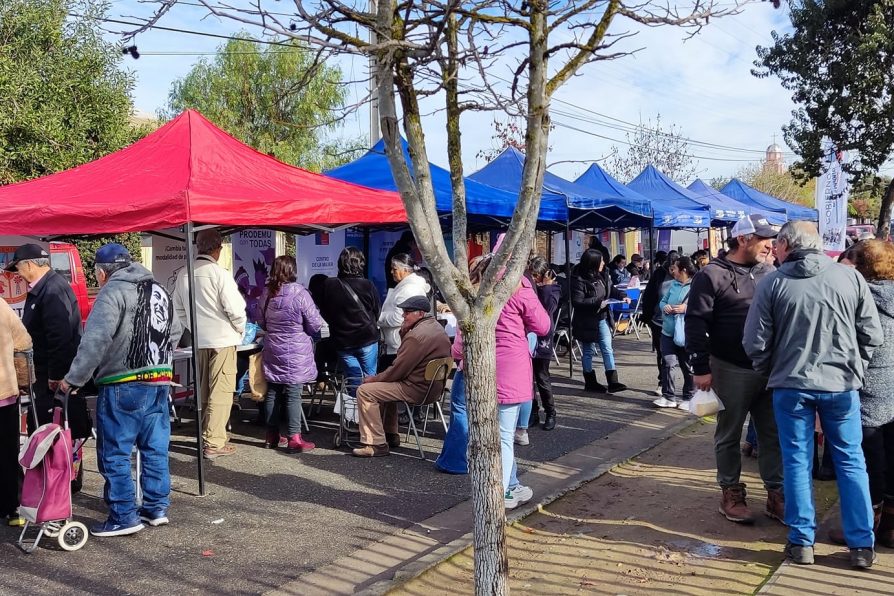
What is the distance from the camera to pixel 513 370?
5.34m

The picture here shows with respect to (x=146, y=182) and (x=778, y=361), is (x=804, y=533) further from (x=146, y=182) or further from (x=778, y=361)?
(x=146, y=182)

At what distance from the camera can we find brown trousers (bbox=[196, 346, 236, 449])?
22.0ft

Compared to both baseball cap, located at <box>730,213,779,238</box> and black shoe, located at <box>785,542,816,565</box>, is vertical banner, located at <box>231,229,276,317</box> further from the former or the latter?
black shoe, located at <box>785,542,816,565</box>

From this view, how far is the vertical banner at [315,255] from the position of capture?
10.1 meters

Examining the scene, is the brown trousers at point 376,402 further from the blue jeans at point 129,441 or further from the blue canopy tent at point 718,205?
the blue canopy tent at point 718,205

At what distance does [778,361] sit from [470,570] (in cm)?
204

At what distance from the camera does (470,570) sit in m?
4.41

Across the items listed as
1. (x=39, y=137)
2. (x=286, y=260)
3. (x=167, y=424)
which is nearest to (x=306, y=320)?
(x=286, y=260)

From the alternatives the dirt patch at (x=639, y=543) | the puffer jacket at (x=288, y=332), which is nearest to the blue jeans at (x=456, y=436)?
the dirt patch at (x=639, y=543)

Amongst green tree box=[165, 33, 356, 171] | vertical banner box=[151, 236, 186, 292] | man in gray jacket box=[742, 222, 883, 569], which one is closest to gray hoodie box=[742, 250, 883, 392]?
man in gray jacket box=[742, 222, 883, 569]

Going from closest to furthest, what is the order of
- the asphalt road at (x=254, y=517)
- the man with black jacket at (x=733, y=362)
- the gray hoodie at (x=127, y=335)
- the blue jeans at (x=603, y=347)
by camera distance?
the asphalt road at (x=254, y=517), the gray hoodie at (x=127, y=335), the man with black jacket at (x=733, y=362), the blue jeans at (x=603, y=347)

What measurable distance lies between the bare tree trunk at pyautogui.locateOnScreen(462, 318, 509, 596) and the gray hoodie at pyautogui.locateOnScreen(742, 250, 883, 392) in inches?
76.6

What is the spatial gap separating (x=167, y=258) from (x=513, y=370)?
5.02 metres

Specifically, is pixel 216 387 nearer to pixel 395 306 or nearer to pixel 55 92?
pixel 395 306
